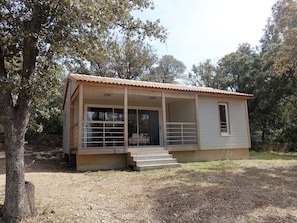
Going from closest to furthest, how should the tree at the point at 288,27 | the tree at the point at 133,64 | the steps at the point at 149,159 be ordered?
1. the steps at the point at 149,159
2. the tree at the point at 288,27
3. the tree at the point at 133,64

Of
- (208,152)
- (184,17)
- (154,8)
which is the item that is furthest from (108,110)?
(154,8)

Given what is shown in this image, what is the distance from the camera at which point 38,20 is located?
4137mm

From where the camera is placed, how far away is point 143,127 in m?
13.0

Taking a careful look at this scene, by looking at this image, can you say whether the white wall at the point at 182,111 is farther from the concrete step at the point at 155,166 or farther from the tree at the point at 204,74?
the tree at the point at 204,74

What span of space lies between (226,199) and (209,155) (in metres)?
6.89

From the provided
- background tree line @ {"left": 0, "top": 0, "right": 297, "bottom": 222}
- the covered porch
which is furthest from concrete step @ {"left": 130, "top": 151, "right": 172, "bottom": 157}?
background tree line @ {"left": 0, "top": 0, "right": 297, "bottom": 222}

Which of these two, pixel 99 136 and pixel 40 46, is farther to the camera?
pixel 99 136

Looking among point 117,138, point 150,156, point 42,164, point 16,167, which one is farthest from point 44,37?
point 42,164

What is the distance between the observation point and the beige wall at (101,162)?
873 centimetres

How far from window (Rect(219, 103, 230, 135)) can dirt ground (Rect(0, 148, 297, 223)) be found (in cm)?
524

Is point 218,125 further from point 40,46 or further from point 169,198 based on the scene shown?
point 40,46

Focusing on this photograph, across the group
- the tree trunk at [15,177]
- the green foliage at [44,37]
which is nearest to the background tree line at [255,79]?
the green foliage at [44,37]

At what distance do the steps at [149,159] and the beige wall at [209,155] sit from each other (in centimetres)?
137

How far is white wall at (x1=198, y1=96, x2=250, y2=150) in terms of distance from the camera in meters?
11.5
